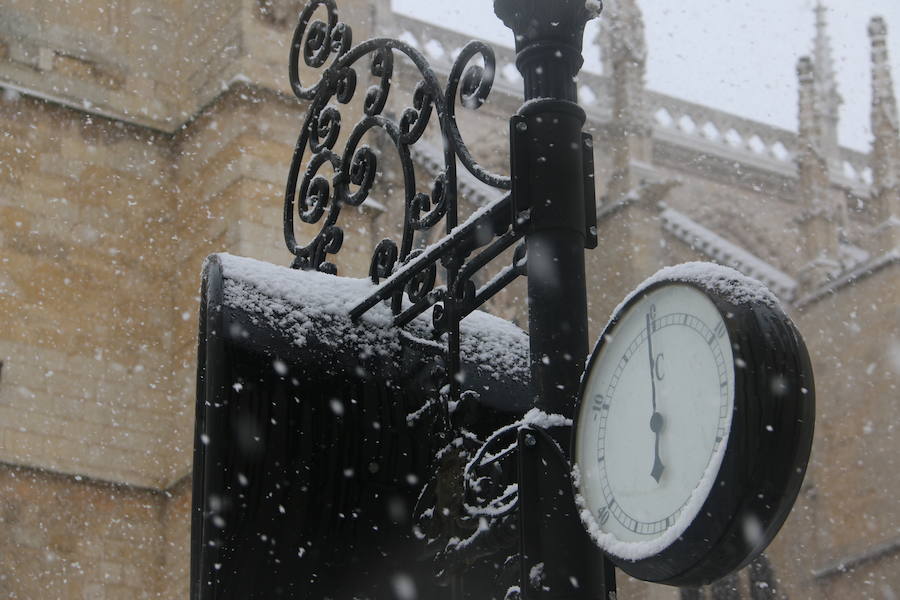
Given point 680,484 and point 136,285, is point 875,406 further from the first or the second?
point 680,484

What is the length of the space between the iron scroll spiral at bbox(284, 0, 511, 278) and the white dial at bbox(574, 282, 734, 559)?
467mm

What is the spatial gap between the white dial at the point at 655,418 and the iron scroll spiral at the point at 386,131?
47 centimetres

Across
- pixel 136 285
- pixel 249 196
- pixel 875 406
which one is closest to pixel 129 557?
pixel 136 285

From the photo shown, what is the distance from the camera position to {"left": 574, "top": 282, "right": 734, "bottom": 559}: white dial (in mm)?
1562

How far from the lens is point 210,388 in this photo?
2.28m

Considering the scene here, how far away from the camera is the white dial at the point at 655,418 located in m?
1.56

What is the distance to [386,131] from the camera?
2861 mm

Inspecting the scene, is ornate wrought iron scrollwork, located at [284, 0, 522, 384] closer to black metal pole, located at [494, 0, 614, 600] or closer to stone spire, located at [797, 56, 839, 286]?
black metal pole, located at [494, 0, 614, 600]

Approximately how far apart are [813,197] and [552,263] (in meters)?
15.2

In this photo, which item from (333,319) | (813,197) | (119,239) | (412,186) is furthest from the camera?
(813,197)

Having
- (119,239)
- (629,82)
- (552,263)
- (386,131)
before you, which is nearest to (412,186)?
(386,131)

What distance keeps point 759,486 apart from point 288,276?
4.00ft

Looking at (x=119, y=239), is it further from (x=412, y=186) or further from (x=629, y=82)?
(x=629, y=82)

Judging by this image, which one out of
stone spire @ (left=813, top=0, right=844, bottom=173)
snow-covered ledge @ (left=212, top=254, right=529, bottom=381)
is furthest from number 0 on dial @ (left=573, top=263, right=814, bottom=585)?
stone spire @ (left=813, top=0, right=844, bottom=173)
